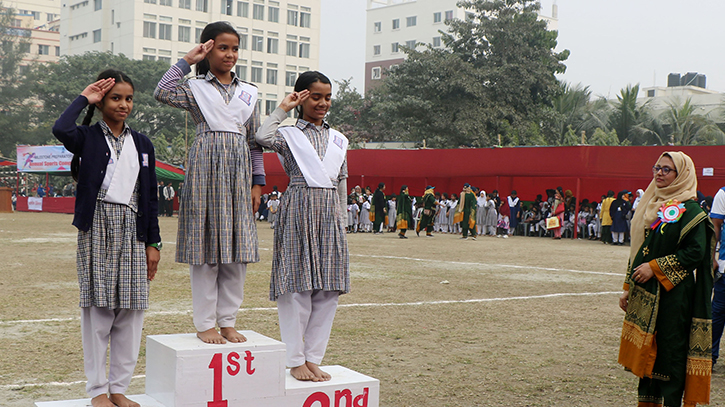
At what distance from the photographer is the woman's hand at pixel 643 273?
4.10m

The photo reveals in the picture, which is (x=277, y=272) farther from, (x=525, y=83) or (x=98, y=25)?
(x=98, y=25)

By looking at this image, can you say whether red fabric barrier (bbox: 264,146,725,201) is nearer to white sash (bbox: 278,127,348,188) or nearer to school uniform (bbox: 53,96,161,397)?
white sash (bbox: 278,127,348,188)

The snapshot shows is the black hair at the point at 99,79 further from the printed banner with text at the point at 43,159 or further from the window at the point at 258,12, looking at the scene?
the window at the point at 258,12

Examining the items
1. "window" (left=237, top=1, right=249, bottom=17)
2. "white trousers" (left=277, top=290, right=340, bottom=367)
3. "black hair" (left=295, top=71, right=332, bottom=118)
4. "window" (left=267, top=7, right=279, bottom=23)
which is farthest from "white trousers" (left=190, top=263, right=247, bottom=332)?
"window" (left=267, top=7, right=279, bottom=23)

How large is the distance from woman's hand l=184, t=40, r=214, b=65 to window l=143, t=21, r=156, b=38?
192 feet

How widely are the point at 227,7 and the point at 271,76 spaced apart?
709 centimetres

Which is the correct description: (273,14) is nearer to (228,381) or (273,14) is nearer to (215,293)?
(215,293)

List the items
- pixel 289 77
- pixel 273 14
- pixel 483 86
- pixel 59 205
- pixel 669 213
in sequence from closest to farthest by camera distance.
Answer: pixel 669 213
pixel 59 205
pixel 483 86
pixel 273 14
pixel 289 77

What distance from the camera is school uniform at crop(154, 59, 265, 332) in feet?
12.7

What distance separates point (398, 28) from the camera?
7175 cm

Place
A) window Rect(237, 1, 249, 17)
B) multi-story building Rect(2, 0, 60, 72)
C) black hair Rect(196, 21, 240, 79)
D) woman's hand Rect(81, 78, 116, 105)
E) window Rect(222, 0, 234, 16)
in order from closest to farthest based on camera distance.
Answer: woman's hand Rect(81, 78, 116, 105) → black hair Rect(196, 21, 240, 79) → window Rect(222, 0, 234, 16) → window Rect(237, 1, 249, 17) → multi-story building Rect(2, 0, 60, 72)

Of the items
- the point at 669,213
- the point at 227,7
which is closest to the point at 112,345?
the point at 669,213

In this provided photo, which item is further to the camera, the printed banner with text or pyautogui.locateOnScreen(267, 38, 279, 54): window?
pyautogui.locateOnScreen(267, 38, 279, 54): window

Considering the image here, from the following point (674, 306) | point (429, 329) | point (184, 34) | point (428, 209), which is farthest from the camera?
point (184, 34)
